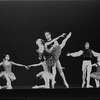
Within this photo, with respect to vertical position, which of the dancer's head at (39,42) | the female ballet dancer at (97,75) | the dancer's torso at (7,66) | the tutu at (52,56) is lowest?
the female ballet dancer at (97,75)

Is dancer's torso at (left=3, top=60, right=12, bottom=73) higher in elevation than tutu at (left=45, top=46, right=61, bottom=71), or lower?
lower

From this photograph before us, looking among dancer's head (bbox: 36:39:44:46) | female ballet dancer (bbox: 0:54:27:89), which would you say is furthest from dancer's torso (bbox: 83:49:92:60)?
female ballet dancer (bbox: 0:54:27:89)

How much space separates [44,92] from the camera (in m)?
4.01

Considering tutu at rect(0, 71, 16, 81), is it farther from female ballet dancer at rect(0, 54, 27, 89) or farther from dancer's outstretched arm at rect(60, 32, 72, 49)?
dancer's outstretched arm at rect(60, 32, 72, 49)

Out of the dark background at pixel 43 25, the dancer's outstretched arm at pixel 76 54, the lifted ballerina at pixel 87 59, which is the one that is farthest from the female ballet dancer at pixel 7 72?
the lifted ballerina at pixel 87 59

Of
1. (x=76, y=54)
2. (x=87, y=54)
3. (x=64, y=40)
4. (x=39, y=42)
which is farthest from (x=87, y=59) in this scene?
(x=39, y=42)

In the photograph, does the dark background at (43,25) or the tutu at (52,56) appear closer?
the tutu at (52,56)

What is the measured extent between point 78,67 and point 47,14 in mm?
952

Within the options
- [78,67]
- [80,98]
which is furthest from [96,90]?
[78,67]

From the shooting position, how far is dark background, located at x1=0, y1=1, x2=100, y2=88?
4660 mm

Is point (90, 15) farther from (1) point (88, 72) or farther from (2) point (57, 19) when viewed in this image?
(1) point (88, 72)

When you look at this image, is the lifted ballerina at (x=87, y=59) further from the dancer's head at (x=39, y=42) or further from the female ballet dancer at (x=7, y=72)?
the female ballet dancer at (x=7, y=72)

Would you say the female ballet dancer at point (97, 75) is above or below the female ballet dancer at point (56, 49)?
below

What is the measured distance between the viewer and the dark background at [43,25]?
15.3ft
